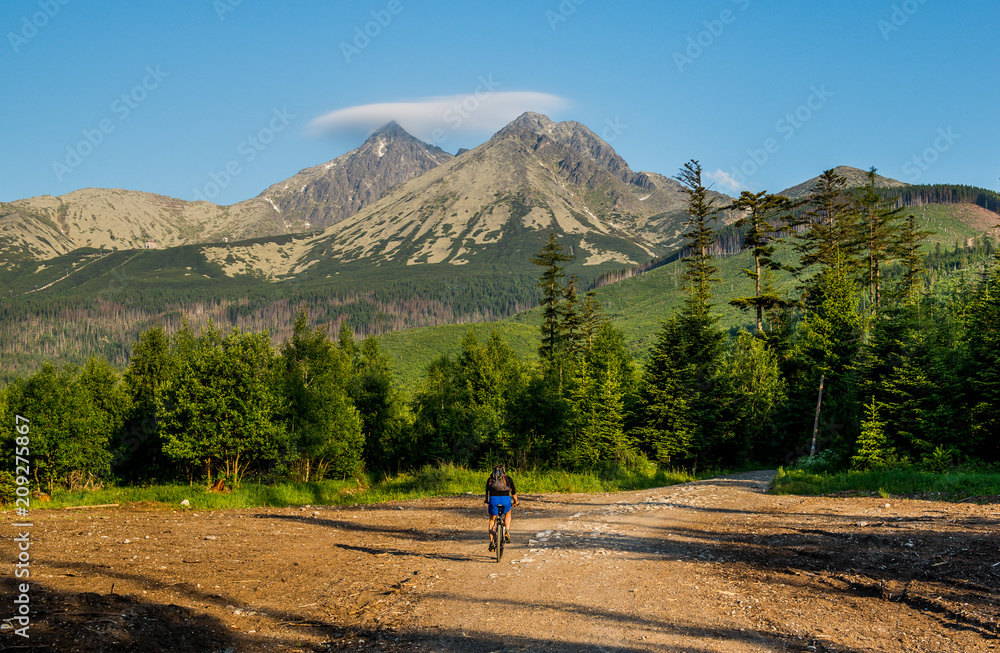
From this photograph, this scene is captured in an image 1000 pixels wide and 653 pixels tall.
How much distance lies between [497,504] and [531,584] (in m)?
2.48

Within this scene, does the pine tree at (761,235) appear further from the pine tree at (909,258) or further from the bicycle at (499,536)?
the bicycle at (499,536)

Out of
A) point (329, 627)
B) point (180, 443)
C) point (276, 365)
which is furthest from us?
point (276, 365)

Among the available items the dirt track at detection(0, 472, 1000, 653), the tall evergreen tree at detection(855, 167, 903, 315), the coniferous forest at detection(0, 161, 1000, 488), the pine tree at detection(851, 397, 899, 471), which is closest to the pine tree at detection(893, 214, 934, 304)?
the coniferous forest at detection(0, 161, 1000, 488)

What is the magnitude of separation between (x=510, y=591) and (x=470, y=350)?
38090 mm

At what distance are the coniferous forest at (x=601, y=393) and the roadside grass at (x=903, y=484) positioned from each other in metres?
3.14

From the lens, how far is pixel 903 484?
18859mm

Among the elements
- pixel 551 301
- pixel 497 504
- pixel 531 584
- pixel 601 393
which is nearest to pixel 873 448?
pixel 601 393

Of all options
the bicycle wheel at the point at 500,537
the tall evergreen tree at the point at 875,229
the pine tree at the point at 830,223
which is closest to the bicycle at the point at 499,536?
the bicycle wheel at the point at 500,537

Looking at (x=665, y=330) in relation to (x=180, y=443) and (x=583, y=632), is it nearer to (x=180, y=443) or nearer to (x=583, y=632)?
(x=180, y=443)

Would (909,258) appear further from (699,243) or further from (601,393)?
(601,393)

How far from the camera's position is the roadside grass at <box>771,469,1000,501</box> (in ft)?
55.2

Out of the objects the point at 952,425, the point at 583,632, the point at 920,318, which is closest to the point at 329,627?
the point at 583,632

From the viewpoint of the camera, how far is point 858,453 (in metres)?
24.8

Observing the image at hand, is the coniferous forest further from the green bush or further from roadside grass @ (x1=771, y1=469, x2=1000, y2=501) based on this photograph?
roadside grass @ (x1=771, y1=469, x2=1000, y2=501)
